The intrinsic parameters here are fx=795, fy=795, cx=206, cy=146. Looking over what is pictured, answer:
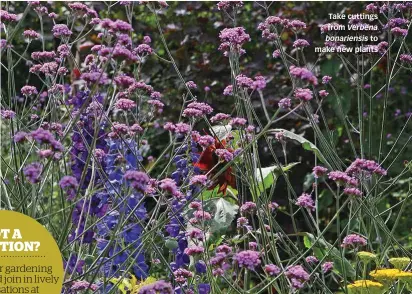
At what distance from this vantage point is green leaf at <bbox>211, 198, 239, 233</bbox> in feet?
8.64

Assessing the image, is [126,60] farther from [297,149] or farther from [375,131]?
[375,131]

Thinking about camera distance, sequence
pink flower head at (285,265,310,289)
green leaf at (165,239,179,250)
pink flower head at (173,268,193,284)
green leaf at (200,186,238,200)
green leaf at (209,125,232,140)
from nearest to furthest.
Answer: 1. pink flower head at (285,265,310,289)
2. pink flower head at (173,268,193,284)
3. green leaf at (165,239,179,250)
4. green leaf at (209,125,232,140)
5. green leaf at (200,186,238,200)

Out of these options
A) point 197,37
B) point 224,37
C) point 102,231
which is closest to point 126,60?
point 224,37

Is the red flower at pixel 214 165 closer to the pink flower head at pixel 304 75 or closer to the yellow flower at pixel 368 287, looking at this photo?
the yellow flower at pixel 368 287

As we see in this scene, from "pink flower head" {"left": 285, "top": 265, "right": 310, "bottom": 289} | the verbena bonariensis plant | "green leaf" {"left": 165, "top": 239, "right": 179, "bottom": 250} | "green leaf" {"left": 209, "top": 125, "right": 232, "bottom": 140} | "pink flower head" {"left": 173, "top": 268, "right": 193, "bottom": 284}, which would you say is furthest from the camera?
"green leaf" {"left": 209, "top": 125, "right": 232, "bottom": 140}

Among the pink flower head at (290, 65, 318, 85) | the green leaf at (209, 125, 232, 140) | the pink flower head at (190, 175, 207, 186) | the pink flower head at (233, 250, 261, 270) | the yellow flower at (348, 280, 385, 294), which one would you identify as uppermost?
the pink flower head at (290, 65, 318, 85)

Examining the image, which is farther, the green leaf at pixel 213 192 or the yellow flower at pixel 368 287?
the green leaf at pixel 213 192

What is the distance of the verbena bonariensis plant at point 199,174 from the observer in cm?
199

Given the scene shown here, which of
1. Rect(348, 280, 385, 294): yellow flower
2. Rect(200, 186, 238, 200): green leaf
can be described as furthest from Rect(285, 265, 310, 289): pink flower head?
Rect(200, 186, 238, 200): green leaf

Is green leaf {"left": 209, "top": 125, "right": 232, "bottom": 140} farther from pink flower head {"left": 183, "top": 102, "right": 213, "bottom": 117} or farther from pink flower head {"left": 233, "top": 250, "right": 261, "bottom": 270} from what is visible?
pink flower head {"left": 233, "top": 250, "right": 261, "bottom": 270}

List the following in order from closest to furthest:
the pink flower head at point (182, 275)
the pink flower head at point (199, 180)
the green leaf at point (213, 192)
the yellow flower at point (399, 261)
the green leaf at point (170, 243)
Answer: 1. the pink flower head at point (199, 180)
2. the pink flower head at point (182, 275)
3. the yellow flower at point (399, 261)
4. the green leaf at point (170, 243)
5. the green leaf at point (213, 192)

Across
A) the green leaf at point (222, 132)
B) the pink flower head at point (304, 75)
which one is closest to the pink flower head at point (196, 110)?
the green leaf at point (222, 132)

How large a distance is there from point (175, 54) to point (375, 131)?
1321mm

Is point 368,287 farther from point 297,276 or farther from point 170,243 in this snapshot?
point 170,243
